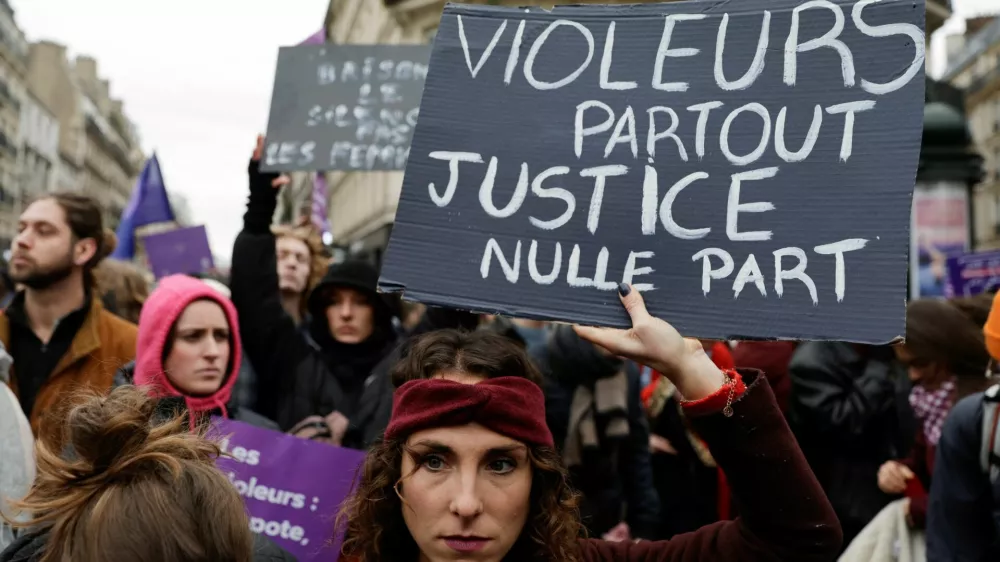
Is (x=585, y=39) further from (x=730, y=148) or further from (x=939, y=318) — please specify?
(x=939, y=318)

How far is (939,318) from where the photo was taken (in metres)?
3.54

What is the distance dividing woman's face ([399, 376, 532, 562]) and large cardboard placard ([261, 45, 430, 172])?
2.91 metres

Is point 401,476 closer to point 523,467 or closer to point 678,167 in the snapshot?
point 523,467

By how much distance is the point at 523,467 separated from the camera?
5.78 ft

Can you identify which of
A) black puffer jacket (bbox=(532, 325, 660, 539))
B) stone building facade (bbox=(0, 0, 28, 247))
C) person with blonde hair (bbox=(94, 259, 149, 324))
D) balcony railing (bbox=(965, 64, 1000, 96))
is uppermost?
balcony railing (bbox=(965, 64, 1000, 96))

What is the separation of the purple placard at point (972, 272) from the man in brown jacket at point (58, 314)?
5.65 m

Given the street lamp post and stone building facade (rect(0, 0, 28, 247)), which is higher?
stone building facade (rect(0, 0, 28, 247))

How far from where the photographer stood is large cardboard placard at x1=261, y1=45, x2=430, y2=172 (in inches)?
179

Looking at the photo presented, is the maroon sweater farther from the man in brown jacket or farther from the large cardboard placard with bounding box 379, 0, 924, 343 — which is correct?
the man in brown jacket

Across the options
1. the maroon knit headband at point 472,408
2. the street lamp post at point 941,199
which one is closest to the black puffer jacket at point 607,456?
the maroon knit headband at point 472,408

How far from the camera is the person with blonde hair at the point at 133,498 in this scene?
4.28 ft

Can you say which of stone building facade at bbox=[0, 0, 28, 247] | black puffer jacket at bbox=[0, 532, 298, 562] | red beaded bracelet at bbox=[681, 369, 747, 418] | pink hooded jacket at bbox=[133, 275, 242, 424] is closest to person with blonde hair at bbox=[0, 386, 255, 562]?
black puffer jacket at bbox=[0, 532, 298, 562]

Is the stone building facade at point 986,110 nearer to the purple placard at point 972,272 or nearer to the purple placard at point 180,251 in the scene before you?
the purple placard at point 972,272

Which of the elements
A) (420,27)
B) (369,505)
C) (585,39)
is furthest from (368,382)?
(420,27)
